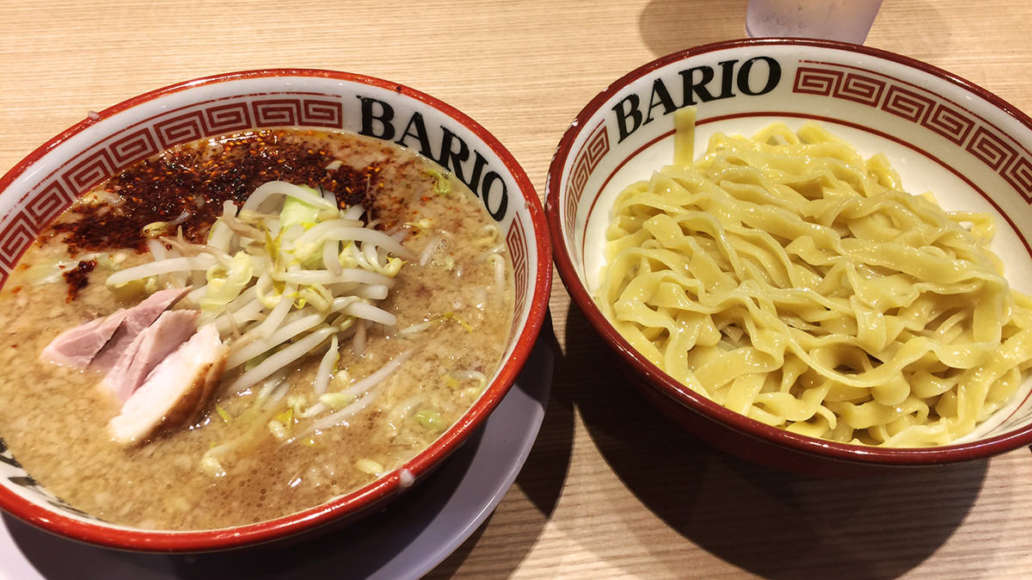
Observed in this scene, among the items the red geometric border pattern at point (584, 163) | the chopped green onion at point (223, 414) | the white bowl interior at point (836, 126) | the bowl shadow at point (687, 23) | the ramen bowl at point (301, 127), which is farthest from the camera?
the bowl shadow at point (687, 23)

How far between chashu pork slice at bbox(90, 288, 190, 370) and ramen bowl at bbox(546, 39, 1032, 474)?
71 cm

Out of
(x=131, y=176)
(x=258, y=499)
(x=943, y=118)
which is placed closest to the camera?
(x=258, y=499)

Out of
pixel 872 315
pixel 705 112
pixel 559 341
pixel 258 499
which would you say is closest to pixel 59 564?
pixel 258 499

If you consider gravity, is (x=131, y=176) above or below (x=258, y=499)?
above

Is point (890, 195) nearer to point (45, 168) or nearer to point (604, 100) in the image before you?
point (604, 100)

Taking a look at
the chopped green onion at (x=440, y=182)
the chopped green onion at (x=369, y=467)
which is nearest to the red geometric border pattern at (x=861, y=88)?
the chopped green onion at (x=440, y=182)

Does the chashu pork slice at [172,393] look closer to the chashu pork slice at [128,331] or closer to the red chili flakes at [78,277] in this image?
the chashu pork slice at [128,331]

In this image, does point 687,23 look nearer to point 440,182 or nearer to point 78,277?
point 440,182

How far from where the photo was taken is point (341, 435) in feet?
3.74

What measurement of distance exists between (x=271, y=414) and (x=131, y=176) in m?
0.67

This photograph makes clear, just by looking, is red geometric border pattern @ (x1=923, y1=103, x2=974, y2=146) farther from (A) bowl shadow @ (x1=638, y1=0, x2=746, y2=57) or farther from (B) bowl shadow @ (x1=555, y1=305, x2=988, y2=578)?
(A) bowl shadow @ (x1=638, y1=0, x2=746, y2=57)

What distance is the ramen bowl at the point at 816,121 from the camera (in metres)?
1.47

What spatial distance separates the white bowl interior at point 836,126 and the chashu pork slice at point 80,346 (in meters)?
0.86

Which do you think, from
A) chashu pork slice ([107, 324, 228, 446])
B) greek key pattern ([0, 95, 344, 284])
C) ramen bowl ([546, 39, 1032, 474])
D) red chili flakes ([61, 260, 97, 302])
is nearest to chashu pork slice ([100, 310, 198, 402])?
chashu pork slice ([107, 324, 228, 446])
